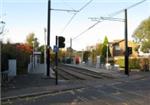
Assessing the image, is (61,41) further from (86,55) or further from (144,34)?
(86,55)

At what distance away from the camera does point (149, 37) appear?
108 m

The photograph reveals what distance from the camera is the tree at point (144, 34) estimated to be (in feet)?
352

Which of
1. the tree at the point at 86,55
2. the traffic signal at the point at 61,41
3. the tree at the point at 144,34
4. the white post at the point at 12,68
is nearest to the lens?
the traffic signal at the point at 61,41

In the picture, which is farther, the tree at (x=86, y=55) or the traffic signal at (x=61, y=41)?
the tree at (x=86, y=55)

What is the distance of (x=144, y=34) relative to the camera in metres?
110

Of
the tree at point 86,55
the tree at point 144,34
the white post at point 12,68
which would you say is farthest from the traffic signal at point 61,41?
the tree at point 86,55

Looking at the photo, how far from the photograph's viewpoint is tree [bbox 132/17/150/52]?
107 metres

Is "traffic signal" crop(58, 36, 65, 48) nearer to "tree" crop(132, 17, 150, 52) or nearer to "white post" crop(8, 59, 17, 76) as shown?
"white post" crop(8, 59, 17, 76)

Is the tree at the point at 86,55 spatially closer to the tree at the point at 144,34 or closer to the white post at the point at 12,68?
the tree at the point at 144,34

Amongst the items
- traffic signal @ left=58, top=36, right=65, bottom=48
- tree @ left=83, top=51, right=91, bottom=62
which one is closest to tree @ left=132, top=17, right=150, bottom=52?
tree @ left=83, top=51, right=91, bottom=62

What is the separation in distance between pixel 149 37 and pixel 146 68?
4970 centimetres

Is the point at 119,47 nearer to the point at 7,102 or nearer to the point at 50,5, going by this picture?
the point at 50,5

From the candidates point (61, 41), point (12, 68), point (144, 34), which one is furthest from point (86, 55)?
point (61, 41)

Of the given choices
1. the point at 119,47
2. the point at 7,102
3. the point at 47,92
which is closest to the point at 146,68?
the point at 47,92
